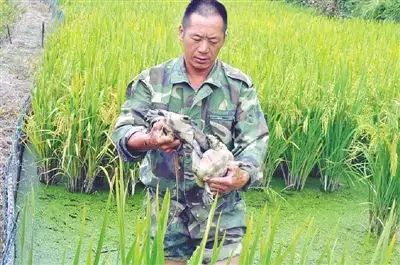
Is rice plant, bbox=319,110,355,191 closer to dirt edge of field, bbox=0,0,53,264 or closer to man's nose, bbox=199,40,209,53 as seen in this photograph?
dirt edge of field, bbox=0,0,53,264

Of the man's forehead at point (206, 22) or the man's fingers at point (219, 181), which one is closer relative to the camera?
the man's fingers at point (219, 181)

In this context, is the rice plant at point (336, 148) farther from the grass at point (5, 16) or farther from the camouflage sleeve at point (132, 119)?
the grass at point (5, 16)

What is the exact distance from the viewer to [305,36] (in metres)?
6.34

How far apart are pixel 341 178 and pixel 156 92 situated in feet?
7.63

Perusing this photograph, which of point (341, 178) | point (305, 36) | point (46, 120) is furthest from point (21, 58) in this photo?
point (341, 178)

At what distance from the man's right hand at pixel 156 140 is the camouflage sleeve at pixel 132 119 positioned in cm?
4

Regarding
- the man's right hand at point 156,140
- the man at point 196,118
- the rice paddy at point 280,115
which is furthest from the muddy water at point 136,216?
the man's right hand at point 156,140

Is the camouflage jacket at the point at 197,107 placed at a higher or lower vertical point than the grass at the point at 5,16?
higher

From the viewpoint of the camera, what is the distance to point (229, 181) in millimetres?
1668

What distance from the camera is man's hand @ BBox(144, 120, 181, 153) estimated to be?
5.49ft

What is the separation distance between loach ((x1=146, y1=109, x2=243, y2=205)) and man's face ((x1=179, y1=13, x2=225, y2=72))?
7.8 inches

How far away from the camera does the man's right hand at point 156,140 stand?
5.49ft

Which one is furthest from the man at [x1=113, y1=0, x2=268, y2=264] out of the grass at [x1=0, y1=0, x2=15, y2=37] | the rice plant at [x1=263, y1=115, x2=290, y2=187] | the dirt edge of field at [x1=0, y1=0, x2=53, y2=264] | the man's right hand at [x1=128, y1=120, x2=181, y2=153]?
the grass at [x1=0, y1=0, x2=15, y2=37]

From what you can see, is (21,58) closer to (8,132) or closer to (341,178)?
(8,132)
